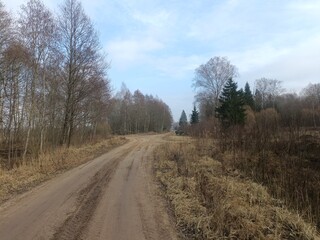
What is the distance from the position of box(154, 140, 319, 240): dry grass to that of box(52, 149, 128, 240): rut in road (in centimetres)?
224

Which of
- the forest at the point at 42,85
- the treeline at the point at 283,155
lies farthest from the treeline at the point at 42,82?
the treeline at the point at 283,155

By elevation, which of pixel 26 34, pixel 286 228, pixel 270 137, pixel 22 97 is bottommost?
pixel 286 228

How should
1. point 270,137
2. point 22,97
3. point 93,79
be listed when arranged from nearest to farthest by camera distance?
point 270,137 < point 22,97 < point 93,79

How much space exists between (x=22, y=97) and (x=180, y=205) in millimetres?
24194

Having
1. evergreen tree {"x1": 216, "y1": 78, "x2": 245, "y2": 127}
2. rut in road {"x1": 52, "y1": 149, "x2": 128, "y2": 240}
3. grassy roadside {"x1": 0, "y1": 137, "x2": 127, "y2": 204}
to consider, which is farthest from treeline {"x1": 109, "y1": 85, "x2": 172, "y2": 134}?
rut in road {"x1": 52, "y1": 149, "x2": 128, "y2": 240}

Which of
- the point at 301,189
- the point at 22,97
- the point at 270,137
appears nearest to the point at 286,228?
the point at 301,189

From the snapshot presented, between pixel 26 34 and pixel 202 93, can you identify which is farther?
pixel 202 93

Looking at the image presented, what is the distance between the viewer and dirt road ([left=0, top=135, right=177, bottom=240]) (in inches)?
318

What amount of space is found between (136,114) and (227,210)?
113 meters

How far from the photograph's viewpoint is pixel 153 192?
1291 centimetres

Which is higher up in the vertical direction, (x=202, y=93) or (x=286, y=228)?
(x=202, y=93)

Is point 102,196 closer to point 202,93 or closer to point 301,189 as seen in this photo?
point 301,189

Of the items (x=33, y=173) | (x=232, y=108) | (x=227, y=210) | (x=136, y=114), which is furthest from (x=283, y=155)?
(x=136, y=114)

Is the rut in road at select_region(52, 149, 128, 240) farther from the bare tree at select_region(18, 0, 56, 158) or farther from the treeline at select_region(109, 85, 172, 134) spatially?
the treeline at select_region(109, 85, 172, 134)
